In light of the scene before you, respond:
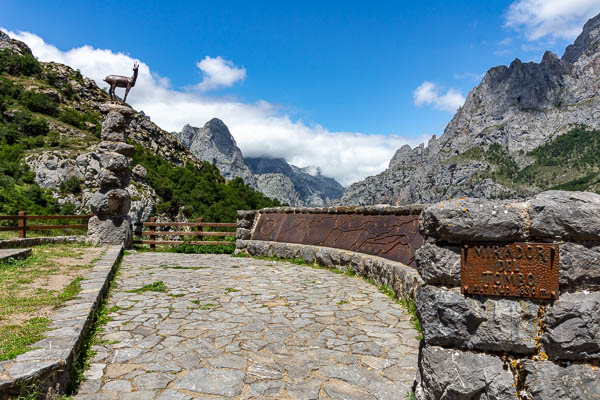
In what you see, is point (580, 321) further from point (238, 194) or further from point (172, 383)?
point (238, 194)

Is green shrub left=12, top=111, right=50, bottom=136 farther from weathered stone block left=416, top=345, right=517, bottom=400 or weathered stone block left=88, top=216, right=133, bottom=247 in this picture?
weathered stone block left=416, top=345, right=517, bottom=400

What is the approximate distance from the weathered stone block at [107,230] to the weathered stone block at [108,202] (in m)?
0.22

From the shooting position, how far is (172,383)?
3.00 metres

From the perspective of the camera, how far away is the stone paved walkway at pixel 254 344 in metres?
2.96

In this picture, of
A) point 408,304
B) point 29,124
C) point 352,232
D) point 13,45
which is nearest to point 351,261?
point 352,232

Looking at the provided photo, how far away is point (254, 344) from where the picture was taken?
3900mm

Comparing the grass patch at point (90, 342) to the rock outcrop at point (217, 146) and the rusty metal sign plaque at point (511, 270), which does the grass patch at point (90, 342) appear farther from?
the rock outcrop at point (217, 146)

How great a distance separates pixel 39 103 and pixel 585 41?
619 feet

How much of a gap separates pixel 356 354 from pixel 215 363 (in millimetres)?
1349

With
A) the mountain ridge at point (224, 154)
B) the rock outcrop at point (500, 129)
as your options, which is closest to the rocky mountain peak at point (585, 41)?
the rock outcrop at point (500, 129)

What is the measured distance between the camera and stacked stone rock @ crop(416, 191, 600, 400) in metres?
2.16

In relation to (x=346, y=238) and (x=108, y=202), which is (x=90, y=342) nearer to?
(x=346, y=238)

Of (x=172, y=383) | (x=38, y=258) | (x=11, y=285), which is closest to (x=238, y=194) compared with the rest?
(x=38, y=258)

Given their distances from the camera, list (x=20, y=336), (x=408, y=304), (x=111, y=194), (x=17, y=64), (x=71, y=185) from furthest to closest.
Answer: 1. (x=17, y=64)
2. (x=71, y=185)
3. (x=111, y=194)
4. (x=408, y=304)
5. (x=20, y=336)
